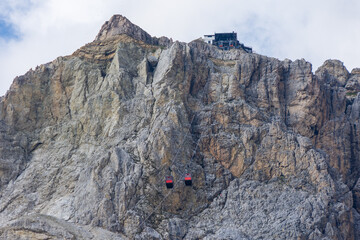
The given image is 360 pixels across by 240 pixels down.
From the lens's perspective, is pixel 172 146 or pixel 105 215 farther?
pixel 172 146

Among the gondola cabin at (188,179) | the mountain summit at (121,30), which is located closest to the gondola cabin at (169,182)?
the gondola cabin at (188,179)

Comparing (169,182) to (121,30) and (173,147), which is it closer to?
(173,147)

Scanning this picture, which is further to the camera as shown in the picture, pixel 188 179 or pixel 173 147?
pixel 173 147

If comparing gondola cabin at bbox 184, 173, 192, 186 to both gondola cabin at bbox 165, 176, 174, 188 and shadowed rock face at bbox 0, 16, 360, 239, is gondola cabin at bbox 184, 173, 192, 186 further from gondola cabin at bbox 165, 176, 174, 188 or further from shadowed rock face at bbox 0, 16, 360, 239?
gondola cabin at bbox 165, 176, 174, 188

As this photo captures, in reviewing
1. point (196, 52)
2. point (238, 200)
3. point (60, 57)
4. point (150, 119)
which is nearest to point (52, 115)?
point (60, 57)

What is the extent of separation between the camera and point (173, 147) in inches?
3305

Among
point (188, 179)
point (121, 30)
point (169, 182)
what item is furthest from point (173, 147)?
point (121, 30)

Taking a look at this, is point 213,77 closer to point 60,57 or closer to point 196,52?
point 196,52

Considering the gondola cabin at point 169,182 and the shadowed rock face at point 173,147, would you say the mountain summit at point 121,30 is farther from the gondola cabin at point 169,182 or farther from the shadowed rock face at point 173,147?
the gondola cabin at point 169,182

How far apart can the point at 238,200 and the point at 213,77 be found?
2064 cm

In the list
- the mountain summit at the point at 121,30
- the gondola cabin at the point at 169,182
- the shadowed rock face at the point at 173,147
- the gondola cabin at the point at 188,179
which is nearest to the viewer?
the shadowed rock face at the point at 173,147

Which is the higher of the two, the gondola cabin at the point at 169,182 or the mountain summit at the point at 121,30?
the mountain summit at the point at 121,30

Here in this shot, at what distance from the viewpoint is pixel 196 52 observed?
96.4 meters

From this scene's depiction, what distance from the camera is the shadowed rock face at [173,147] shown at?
7950 cm
